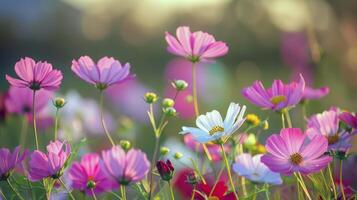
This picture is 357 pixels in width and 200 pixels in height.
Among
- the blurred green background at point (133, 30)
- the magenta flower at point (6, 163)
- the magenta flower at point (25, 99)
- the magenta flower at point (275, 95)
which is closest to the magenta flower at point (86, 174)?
the magenta flower at point (6, 163)

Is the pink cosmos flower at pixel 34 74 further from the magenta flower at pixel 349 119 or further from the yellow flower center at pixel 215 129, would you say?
the magenta flower at pixel 349 119

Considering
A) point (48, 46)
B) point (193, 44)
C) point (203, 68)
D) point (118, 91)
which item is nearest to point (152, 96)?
point (193, 44)

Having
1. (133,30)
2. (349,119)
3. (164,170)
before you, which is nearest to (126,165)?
(164,170)

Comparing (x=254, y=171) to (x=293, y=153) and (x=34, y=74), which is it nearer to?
(x=293, y=153)

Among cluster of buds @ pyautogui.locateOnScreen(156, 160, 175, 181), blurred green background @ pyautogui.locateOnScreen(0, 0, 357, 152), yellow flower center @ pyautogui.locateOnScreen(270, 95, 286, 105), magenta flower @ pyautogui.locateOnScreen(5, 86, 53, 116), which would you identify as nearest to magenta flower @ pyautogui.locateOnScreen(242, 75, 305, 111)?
yellow flower center @ pyautogui.locateOnScreen(270, 95, 286, 105)

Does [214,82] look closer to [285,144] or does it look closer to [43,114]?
[43,114]
